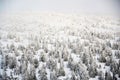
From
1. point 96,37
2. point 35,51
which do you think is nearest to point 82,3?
point 96,37

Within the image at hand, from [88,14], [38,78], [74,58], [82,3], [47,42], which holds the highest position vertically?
[82,3]

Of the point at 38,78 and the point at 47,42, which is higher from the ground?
the point at 47,42

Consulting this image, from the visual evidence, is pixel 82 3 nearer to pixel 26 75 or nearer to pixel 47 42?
pixel 47 42

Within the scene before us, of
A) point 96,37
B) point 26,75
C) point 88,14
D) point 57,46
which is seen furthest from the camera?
point 88,14

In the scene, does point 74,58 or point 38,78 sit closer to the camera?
point 38,78

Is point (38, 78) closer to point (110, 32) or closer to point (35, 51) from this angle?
point (35, 51)

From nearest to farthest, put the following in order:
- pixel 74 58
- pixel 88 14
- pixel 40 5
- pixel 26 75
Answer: pixel 26 75 → pixel 74 58 → pixel 40 5 → pixel 88 14
